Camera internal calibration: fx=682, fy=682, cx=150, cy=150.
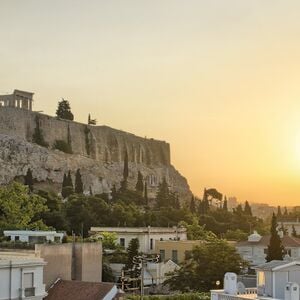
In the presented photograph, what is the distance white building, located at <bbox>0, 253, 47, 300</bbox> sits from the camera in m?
21.8

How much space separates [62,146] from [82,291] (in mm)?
61726

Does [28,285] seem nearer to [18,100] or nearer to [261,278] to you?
[261,278]

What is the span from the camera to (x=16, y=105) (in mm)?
87000

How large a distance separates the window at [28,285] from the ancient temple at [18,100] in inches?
2566

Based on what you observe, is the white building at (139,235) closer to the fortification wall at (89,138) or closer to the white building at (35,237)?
the white building at (35,237)

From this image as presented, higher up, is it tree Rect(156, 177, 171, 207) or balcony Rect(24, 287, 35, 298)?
tree Rect(156, 177, 171, 207)

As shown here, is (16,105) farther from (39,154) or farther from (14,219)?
(14,219)

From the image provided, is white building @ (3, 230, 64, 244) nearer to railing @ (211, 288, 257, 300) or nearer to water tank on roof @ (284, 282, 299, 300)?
railing @ (211, 288, 257, 300)

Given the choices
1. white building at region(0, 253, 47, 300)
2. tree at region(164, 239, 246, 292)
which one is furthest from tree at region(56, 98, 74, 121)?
white building at region(0, 253, 47, 300)

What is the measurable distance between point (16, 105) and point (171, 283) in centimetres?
5358

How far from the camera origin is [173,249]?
49.9 meters

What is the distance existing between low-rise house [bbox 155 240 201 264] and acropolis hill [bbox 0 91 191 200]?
28.5 m

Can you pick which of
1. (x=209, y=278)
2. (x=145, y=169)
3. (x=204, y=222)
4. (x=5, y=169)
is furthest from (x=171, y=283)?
(x=145, y=169)

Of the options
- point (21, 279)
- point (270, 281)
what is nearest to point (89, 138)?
point (21, 279)
